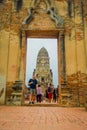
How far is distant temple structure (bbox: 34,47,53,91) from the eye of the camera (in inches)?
1559

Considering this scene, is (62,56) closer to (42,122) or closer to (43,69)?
(42,122)

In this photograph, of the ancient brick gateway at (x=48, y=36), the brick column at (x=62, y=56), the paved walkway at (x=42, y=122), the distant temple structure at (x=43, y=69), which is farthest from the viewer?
the distant temple structure at (x=43, y=69)

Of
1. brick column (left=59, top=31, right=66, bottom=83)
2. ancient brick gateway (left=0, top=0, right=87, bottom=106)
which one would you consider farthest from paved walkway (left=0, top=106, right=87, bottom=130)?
brick column (left=59, top=31, right=66, bottom=83)

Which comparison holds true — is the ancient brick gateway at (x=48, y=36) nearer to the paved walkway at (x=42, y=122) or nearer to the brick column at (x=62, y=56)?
the brick column at (x=62, y=56)

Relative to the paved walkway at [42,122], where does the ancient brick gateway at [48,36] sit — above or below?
above

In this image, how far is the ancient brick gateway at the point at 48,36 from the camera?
1048 centimetres

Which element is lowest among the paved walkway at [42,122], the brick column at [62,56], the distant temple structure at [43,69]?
the paved walkway at [42,122]

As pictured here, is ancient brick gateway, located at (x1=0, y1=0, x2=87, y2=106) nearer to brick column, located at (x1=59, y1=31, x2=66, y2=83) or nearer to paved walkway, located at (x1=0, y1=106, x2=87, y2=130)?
brick column, located at (x1=59, y1=31, x2=66, y2=83)

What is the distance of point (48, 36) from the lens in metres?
12.1

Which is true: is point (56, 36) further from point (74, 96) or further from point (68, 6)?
point (74, 96)

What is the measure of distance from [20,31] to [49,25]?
164 cm

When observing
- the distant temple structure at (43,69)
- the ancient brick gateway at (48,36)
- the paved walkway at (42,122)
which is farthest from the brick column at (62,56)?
the distant temple structure at (43,69)

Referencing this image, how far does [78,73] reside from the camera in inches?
420

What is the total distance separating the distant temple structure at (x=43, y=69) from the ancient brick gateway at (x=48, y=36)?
25547 millimetres
